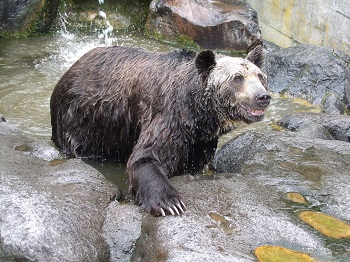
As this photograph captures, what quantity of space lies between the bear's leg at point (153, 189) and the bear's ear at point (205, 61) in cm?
101

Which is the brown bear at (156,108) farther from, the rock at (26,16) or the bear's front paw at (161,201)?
the rock at (26,16)

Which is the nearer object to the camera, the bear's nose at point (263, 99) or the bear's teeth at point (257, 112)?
the bear's nose at point (263, 99)

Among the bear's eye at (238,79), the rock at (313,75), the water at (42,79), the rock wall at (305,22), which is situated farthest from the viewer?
the rock wall at (305,22)

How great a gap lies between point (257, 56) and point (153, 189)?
70.5 inches

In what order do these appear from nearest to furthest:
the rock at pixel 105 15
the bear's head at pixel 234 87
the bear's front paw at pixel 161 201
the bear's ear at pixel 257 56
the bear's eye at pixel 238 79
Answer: the bear's front paw at pixel 161 201 < the bear's head at pixel 234 87 < the bear's eye at pixel 238 79 < the bear's ear at pixel 257 56 < the rock at pixel 105 15

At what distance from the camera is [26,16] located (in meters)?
11.8

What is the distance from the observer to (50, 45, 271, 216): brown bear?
550cm

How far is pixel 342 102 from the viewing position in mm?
9617

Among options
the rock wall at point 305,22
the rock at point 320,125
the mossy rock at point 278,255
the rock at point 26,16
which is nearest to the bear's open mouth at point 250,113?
the mossy rock at point 278,255

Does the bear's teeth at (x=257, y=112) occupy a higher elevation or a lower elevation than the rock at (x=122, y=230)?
higher

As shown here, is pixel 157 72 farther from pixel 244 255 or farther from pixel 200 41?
pixel 200 41

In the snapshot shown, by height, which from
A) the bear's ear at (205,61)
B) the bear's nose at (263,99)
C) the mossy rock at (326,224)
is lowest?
the mossy rock at (326,224)

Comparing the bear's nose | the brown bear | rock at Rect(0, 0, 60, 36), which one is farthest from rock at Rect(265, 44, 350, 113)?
rock at Rect(0, 0, 60, 36)

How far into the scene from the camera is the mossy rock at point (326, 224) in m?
4.93
